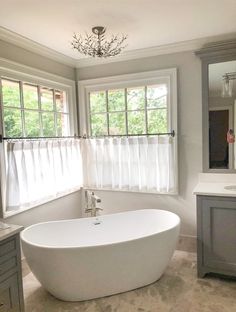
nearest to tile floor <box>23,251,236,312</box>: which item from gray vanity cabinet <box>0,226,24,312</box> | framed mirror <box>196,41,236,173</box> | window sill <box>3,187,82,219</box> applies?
gray vanity cabinet <box>0,226,24,312</box>

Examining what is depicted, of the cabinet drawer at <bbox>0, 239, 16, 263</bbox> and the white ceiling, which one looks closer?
the cabinet drawer at <bbox>0, 239, 16, 263</bbox>

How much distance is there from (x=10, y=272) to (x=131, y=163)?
193 centimetres

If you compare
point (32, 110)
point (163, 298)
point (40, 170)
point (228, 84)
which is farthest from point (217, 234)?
point (32, 110)

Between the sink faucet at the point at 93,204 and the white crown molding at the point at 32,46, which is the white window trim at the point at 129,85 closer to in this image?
the white crown molding at the point at 32,46

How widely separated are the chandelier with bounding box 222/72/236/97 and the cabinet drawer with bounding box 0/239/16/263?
97.1 inches

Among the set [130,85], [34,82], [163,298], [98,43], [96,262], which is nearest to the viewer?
[96,262]

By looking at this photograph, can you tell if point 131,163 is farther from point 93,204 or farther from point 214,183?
point 214,183

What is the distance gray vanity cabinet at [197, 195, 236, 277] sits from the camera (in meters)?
2.37

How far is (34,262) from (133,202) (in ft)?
5.04

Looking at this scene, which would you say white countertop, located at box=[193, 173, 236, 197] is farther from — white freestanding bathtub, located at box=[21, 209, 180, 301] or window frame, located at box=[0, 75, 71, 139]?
window frame, located at box=[0, 75, 71, 139]

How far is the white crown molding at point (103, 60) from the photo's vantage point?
2.55 metres

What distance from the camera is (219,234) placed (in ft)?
7.93

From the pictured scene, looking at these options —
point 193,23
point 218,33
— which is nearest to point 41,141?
point 193,23

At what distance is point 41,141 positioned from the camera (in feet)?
9.40
